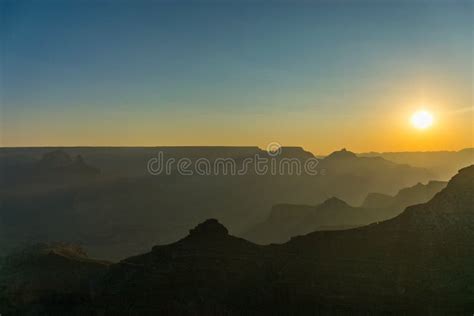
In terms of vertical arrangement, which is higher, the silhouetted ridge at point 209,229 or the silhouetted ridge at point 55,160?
the silhouetted ridge at point 55,160

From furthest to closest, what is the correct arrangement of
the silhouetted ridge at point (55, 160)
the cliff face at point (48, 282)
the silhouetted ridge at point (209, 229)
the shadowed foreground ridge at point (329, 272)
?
the silhouetted ridge at point (55, 160) < the silhouetted ridge at point (209, 229) < the cliff face at point (48, 282) < the shadowed foreground ridge at point (329, 272)

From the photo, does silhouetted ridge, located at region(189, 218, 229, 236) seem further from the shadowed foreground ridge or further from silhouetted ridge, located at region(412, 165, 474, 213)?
silhouetted ridge, located at region(412, 165, 474, 213)

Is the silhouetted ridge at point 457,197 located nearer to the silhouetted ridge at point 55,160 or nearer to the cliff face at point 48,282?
the cliff face at point 48,282

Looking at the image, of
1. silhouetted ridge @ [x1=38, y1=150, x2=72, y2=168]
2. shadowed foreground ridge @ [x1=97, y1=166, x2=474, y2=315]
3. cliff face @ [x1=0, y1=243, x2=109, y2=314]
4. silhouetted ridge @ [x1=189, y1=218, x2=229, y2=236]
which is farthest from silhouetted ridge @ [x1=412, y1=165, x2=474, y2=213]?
silhouetted ridge @ [x1=38, y1=150, x2=72, y2=168]

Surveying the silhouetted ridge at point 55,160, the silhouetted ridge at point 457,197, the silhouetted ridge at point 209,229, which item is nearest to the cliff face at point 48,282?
the silhouetted ridge at point 209,229

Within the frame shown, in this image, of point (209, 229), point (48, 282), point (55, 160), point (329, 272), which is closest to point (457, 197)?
point (329, 272)

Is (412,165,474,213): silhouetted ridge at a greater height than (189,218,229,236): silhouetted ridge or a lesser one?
greater

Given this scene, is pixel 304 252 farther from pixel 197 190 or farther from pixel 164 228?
pixel 197 190

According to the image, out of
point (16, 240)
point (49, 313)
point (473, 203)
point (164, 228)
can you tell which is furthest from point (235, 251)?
point (164, 228)

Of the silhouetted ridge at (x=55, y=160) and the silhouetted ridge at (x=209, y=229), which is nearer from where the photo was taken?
the silhouetted ridge at (x=209, y=229)
